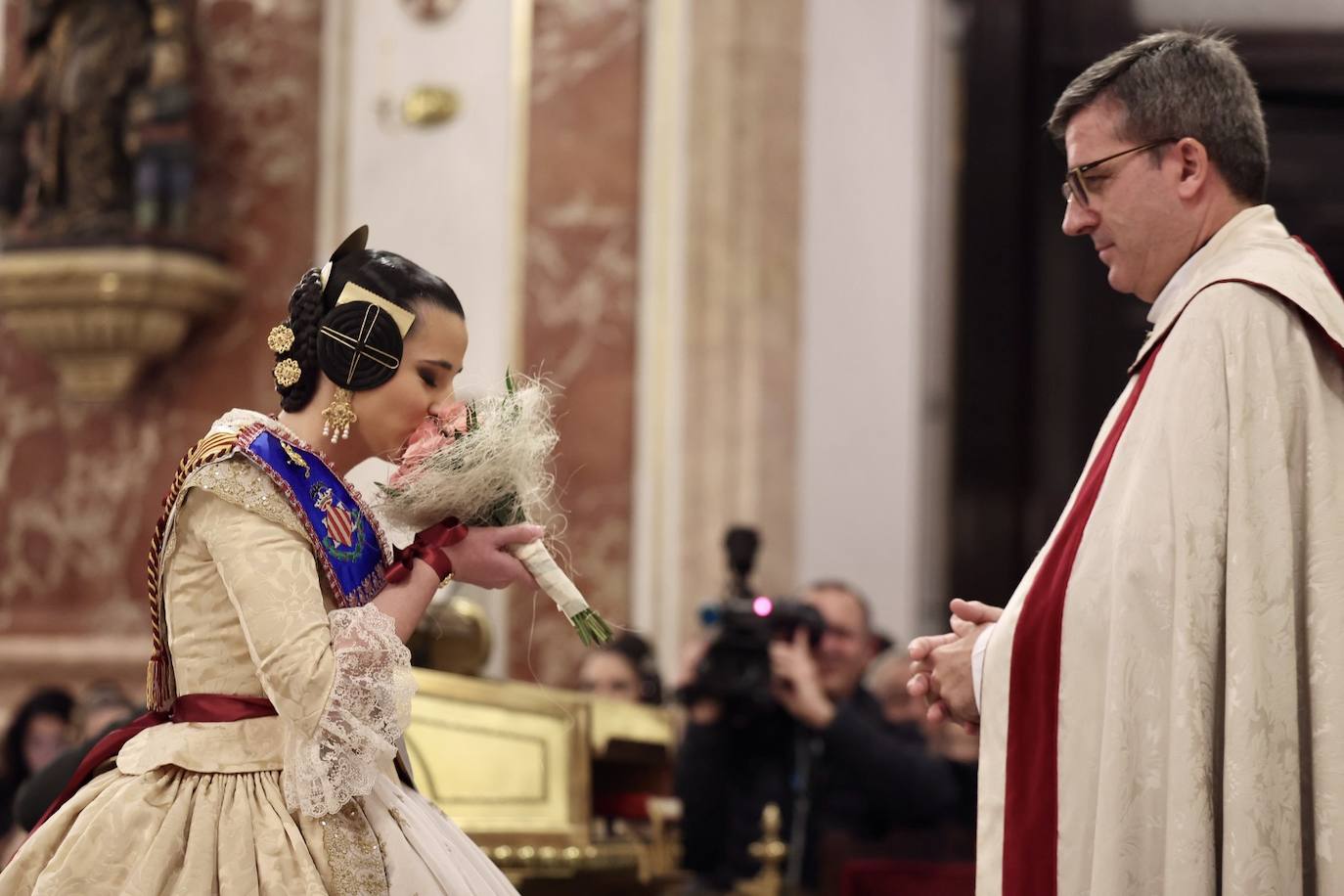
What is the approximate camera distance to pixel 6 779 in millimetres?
5910

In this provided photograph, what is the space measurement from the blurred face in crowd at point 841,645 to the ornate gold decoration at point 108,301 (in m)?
3.04

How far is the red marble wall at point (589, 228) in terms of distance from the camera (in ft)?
24.0

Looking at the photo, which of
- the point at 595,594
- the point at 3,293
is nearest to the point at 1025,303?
the point at 595,594

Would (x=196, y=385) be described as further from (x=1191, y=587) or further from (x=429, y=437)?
(x=1191, y=587)

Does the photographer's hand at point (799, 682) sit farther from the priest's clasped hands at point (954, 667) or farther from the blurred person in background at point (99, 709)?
the priest's clasped hands at point (954, 667)

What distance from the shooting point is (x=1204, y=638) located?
2705 mm

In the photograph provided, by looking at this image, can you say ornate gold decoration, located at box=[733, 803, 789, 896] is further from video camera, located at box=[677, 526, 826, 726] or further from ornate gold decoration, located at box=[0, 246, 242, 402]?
ornate gold decoration, located at box=[0, 246, 242, 402]

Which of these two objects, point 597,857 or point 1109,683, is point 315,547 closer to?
point 1109,683

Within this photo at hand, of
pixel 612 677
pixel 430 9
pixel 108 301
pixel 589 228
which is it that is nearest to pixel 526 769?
pixel 612 677

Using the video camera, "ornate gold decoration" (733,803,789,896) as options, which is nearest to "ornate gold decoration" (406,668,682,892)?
"ornate gold decoration" (733,803,789,896)

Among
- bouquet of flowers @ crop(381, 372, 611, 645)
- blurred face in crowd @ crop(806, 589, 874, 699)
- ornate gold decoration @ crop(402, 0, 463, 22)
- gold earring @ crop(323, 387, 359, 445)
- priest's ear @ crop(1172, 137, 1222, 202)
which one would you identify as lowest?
blurred face in crowd @ crop(806, 589, 874, 699)

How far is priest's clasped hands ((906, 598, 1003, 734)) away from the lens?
10.1 feet

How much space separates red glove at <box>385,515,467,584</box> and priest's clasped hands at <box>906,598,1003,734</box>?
0.79 meters

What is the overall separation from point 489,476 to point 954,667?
822 millimetres
